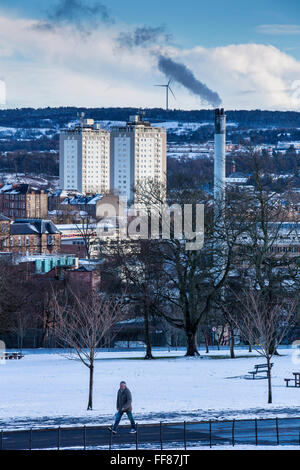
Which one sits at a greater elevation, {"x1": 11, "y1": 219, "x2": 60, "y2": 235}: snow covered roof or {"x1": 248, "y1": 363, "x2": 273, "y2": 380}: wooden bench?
{"x1": 248, "y1": 363, "x2": 273, "y2": 380}: wooden bench

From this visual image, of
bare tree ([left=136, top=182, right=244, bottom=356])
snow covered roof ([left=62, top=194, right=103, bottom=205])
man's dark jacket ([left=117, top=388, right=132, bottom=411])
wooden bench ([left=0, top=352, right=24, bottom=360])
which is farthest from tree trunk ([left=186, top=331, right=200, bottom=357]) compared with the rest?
snow covered roof ([left=62, top=194, right=103, bottom=205])

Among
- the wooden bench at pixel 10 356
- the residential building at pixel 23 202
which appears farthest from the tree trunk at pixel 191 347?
the residential building at pixel 23 202

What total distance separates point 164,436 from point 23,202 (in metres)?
160

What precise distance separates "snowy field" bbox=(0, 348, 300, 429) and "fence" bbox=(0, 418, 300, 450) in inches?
31.9

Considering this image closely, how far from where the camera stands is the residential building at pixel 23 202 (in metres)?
177

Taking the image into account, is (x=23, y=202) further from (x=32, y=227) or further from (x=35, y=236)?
(x=35, y=236)

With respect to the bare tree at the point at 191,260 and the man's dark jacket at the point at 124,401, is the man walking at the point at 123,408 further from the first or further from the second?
the bare tree at the point at 191,260

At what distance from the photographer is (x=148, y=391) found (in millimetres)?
26766

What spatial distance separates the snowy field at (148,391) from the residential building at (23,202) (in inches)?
5549

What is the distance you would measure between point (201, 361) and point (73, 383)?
27.0ft

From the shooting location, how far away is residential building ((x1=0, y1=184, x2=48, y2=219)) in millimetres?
176625

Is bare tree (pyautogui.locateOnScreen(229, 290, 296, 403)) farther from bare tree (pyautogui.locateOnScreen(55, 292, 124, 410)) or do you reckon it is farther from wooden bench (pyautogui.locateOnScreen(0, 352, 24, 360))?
wooden bench (pyautogui.locateOnScreen(0, 352, 24, 360))
